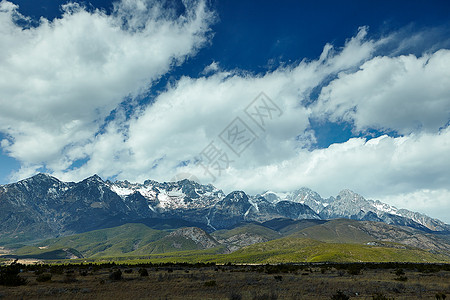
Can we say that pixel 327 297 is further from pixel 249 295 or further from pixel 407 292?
pixel 407 292

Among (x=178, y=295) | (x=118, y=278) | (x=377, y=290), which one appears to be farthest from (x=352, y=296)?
(x=118, y=278)

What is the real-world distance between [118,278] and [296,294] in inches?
990

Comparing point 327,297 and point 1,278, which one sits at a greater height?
point 1,278

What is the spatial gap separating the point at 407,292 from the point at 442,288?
627 centimetres

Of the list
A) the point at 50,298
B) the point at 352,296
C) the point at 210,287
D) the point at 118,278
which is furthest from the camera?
the point at 118,278

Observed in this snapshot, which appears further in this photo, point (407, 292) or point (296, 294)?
point (407, 292)

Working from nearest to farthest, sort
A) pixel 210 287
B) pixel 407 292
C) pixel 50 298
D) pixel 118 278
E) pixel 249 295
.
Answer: pixel 50 298 < pixel 249 295 < pixel 407 292 < pixel 210 287 < pixel 118 278

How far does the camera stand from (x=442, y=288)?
32.6 meters

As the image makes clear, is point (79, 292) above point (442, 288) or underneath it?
above

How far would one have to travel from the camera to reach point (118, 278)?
39750mm

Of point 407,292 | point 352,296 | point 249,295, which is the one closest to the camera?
point 249,295

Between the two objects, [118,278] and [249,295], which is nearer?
[249,295]

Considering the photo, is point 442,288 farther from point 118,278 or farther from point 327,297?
point 118,278

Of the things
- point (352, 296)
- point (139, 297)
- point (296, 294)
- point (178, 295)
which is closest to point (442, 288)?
point (352, 296)
